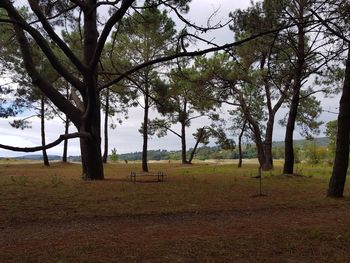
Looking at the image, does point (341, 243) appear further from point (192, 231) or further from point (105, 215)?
point (105, 215)

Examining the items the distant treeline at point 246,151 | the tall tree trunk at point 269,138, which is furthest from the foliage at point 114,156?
the tall tree trunk at point 269,138

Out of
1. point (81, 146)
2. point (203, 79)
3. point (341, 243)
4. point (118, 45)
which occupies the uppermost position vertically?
point (118, 45)

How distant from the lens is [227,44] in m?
9.05

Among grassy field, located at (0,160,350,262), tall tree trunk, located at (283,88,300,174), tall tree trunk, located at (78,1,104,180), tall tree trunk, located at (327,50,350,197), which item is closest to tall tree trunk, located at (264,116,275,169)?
tall tree trunk, located at (283,88,300,174)

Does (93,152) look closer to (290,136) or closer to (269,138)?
(290,136)

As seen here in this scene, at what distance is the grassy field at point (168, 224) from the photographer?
5.13 meters

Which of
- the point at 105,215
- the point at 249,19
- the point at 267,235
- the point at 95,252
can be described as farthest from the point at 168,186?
the point at 95,252

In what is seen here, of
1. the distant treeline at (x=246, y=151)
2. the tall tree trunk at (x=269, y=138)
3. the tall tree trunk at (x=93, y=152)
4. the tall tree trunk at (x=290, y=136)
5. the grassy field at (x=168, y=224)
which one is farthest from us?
the distant treeline at (x=246, y=151)

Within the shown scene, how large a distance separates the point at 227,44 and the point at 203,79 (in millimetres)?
10768

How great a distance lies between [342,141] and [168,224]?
520 centimetres

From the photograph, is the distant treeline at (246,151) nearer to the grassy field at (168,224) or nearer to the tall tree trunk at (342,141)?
the tall tree trunk at (342,141)

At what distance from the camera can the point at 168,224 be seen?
7090 mm

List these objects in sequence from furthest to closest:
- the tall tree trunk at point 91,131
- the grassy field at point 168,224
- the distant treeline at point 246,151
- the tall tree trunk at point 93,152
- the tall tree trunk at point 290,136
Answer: the distant treeline at point 246,151
the tall tree trunk at point 290,136
the tall tree trunk at point 93,152
the tall tree trunk at point 91,131
the grassy field at point 168,224

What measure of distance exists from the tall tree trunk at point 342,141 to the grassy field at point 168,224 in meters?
0.50
